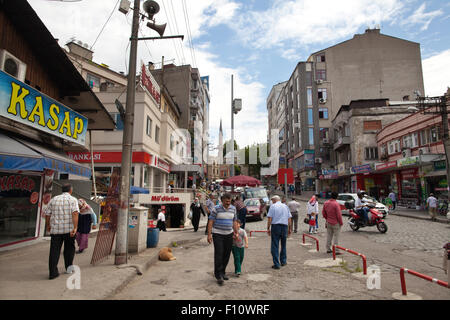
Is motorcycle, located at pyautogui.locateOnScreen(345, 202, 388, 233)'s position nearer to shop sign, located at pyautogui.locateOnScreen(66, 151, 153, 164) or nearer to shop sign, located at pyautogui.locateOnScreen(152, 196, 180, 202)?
→ shop sign, located at pyautogui.locateOnScreen(152, 196, 180, 202)

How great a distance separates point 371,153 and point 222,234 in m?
31.4

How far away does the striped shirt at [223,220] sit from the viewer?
216 inches

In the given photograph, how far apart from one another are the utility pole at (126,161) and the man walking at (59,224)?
1106 mm

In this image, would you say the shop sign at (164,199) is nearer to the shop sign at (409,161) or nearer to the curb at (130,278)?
the curb at (130,278)

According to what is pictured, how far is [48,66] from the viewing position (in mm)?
9477

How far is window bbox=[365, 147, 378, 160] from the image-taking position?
3178 cm

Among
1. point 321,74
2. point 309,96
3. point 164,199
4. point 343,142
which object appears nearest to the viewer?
point 164,199

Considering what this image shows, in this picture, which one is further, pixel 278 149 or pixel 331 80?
pixel 278 149

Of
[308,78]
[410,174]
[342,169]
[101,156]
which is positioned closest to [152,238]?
[101,156]

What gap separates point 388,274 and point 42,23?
36.6 ft

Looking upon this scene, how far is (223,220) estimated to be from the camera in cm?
555

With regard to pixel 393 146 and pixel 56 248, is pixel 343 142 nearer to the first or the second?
pixel 393 146
